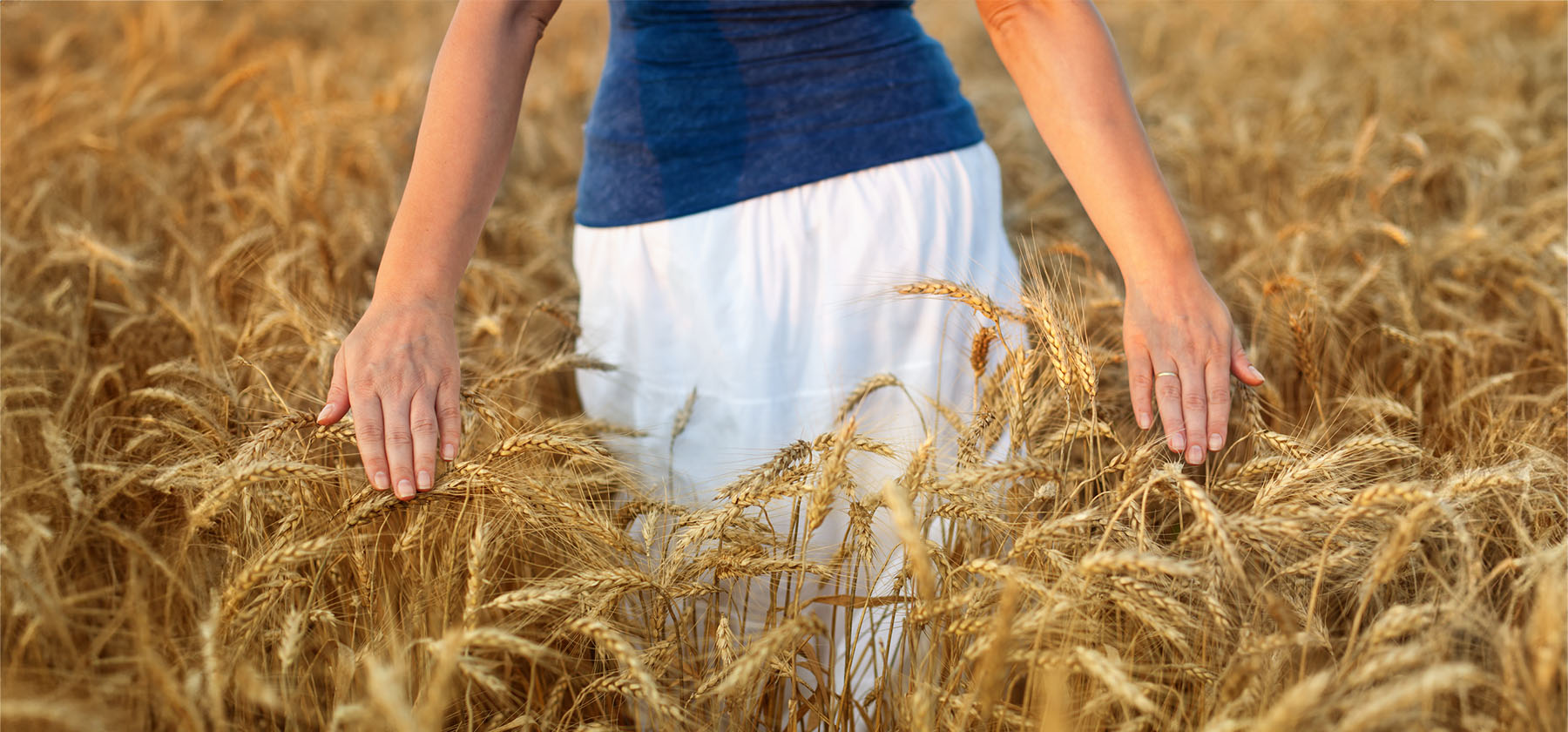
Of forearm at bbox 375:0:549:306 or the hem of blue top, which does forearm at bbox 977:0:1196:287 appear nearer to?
the hem of blue top

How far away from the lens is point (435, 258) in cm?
110

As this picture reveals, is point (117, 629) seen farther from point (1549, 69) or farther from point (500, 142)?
point (1549, 69)

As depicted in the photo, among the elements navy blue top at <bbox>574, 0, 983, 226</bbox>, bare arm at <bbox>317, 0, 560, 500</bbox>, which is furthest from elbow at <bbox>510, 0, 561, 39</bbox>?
navy blue top at <bbox>574, 0, 983, 226</bbox>

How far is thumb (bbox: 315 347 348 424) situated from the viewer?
1039 mm

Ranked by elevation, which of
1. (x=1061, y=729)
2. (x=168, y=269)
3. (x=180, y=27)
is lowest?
(x=1061, y=729)

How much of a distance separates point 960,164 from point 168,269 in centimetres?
171

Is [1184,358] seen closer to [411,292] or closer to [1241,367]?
[1241,367]

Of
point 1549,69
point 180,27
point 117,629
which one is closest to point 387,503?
point 117,629

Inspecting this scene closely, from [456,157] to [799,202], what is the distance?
531 millimetres

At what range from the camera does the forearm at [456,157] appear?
109cm

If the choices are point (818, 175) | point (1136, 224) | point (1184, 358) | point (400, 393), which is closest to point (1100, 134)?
point (1136, 224)

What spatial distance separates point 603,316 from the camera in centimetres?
160

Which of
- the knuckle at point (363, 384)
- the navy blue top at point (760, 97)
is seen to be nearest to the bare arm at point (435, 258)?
the knuckle at point (363, 384)

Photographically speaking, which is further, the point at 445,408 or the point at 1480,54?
the point at 1480,54
